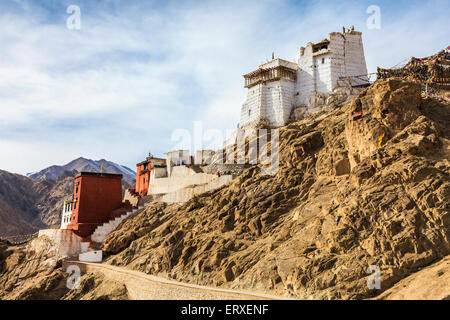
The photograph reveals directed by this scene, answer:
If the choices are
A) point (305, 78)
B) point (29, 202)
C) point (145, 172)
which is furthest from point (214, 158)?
point (29, 202)

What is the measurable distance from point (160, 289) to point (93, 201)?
73.2ft

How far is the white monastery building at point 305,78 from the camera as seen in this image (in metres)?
47.8

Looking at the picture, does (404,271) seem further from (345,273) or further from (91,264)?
(91,264)

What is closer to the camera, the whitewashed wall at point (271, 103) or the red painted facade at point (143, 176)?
the whitewashed wall at point (271, 103)

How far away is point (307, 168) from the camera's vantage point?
94.7 ft

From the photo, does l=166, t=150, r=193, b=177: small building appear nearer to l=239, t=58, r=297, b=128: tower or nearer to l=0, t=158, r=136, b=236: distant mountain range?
l=239, t=58, r=297, b=128: tower

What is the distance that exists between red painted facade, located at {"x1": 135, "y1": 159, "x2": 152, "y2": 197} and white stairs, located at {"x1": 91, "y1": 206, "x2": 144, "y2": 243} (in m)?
5.77

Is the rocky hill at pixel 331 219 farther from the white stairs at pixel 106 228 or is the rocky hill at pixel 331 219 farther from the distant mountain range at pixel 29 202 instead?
the distant mountain range at pixel 29 202

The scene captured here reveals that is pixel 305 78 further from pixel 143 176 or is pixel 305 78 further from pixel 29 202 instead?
pixel 29 202

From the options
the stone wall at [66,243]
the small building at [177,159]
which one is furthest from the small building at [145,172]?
the stone wall at [66,243]

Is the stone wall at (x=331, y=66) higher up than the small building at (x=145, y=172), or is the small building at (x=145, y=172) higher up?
the stone wall at (x=331, y=66)

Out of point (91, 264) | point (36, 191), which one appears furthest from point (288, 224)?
point (36, 191)

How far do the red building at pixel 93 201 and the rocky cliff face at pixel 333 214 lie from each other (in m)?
9.39

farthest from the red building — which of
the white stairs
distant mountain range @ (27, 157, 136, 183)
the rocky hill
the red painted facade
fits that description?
distant mountain range @ (27, 157, 136, 183)
